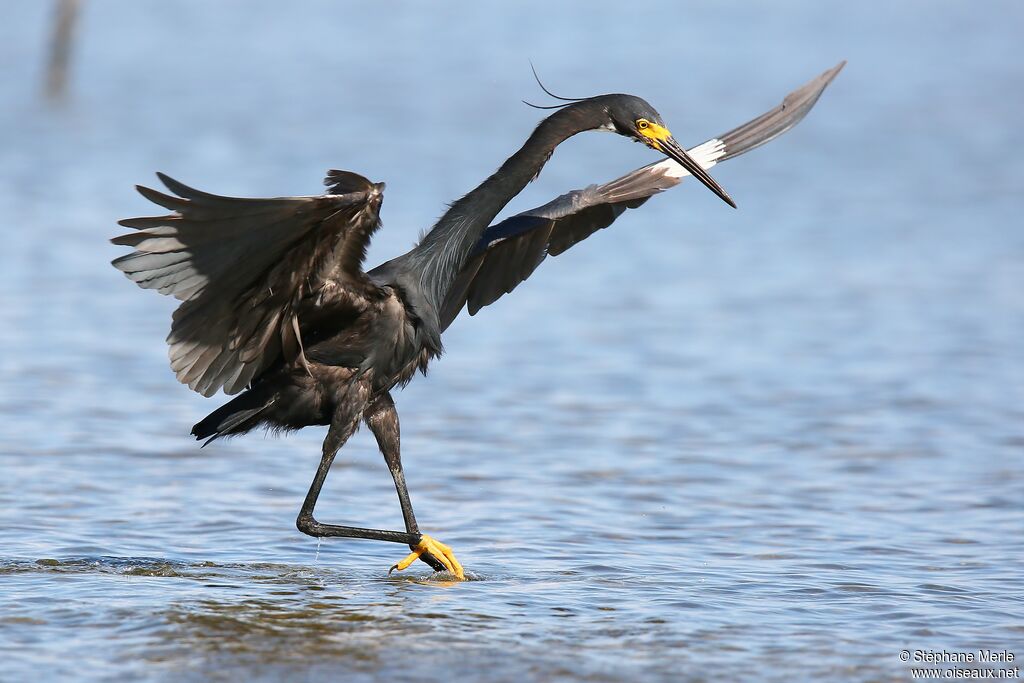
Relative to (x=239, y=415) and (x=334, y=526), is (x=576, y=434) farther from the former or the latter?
(x=239, y=415)

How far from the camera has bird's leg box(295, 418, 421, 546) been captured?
665cm

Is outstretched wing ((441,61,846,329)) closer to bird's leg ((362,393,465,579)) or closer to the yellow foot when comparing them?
bird's leg ((362,393,465,579))

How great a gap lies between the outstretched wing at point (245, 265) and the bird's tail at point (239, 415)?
167 millimetres

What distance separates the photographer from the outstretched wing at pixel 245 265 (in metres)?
5.73

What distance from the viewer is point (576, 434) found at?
9406 mm

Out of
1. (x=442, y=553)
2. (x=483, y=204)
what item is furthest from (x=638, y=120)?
(x=442, y=553)

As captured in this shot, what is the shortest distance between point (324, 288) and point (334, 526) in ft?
3.79

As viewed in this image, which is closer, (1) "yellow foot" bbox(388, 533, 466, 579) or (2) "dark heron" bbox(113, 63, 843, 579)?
(2) "dark heron" bbox(113, 63, 843, 579)

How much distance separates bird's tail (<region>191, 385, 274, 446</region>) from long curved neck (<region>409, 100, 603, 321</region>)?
0.84m

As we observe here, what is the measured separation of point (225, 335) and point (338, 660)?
5.17 feet
